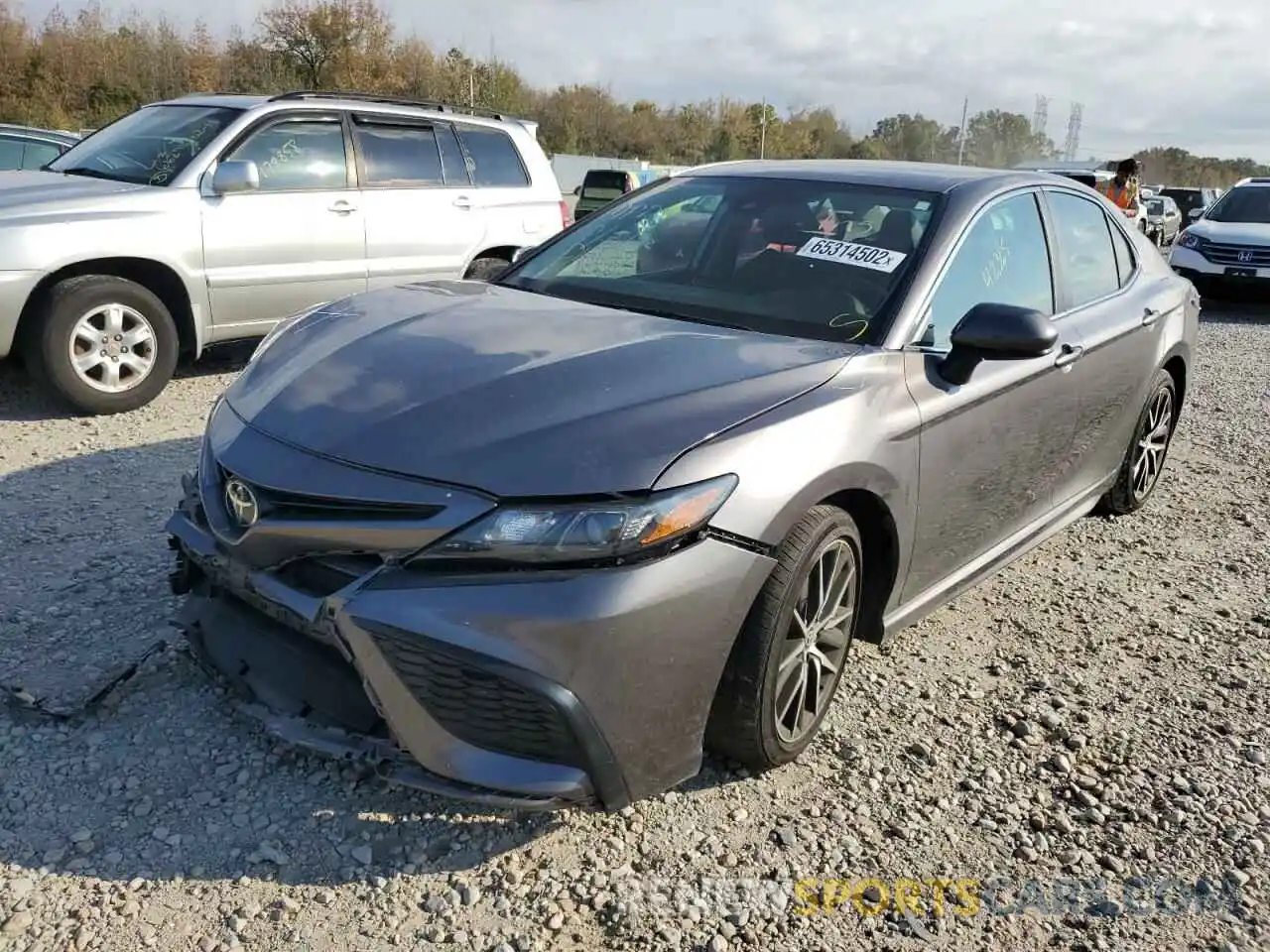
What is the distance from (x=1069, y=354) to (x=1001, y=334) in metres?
1.00

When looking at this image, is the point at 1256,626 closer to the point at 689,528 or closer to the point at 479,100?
the point at 689,528

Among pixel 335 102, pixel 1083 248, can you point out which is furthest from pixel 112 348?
pixel 1083 248

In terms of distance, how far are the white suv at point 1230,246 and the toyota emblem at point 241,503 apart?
12.7 metres

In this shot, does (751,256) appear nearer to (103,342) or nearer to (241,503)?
(241,503)

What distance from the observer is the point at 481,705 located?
2189mm

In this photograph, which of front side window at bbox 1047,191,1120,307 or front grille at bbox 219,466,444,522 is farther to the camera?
front side window at bbox 1047,191,1120,307

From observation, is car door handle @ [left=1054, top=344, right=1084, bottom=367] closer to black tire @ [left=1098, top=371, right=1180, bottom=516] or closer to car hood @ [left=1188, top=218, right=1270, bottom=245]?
black tire @ [left=1098, top=371, right=1180, bottom=516]

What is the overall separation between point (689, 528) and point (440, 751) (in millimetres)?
721

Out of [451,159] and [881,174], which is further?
[451,159]

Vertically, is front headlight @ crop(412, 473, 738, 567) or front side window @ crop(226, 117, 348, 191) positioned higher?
front side window @ crop(226, 117, 348, 191)

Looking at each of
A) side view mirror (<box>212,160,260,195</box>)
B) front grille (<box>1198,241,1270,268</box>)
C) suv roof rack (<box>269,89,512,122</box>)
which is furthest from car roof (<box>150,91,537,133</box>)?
front grille (<box>1198,241,1270,268</box>)

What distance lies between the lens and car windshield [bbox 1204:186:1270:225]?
45.3 ft

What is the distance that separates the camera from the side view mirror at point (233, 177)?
591cm

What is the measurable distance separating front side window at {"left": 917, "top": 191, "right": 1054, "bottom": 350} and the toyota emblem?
75.1 inches
